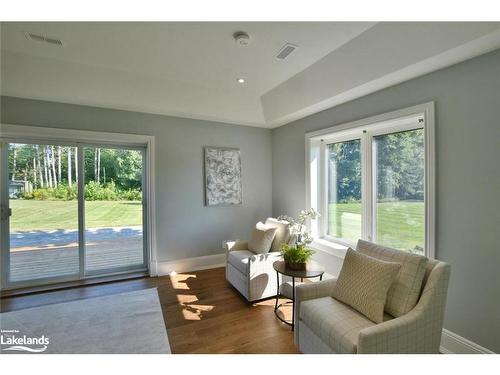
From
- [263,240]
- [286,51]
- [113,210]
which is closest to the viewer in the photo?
[286,51]

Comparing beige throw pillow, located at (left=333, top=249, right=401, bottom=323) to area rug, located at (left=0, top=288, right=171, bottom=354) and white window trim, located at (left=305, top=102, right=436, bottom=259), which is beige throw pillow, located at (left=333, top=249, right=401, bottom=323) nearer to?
white window trim, located at (left=305, top=102, right=436, bottom=259)

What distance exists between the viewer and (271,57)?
2.56m

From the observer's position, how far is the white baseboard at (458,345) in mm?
1795

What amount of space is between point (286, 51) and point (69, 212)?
3.43m

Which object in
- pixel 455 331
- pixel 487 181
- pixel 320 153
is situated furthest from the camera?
pixel 320 153

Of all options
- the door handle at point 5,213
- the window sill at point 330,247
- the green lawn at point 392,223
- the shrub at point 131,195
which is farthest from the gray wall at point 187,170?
the green lawn at point 392,223

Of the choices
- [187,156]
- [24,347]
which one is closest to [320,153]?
[187,156]

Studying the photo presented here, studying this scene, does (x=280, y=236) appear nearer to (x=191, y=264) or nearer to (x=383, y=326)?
(x=191, y=264)

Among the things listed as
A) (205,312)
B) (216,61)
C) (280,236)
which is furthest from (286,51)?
(205,312)

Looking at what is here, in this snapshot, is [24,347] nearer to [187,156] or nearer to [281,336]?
[281,336]

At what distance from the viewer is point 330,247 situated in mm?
3141

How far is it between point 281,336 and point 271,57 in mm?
2771

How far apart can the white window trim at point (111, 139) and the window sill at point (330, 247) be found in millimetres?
2385

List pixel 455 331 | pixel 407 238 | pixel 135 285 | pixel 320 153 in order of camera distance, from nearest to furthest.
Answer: pixel 455 331 → pixel 407 238 → pixel 135 285 → pixel 320 153
